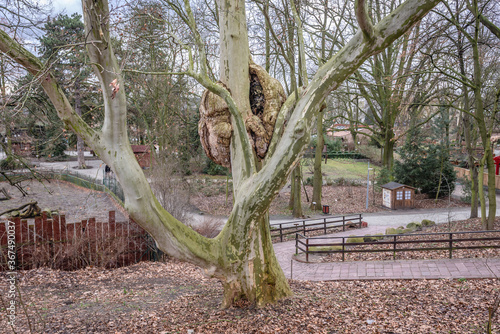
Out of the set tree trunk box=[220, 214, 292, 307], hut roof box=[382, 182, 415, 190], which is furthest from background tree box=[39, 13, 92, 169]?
hut roof box=[382, 182, 415, 190]

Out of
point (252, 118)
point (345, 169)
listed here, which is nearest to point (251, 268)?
point (252, 118)

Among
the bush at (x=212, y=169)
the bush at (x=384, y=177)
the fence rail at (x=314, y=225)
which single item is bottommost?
the fence rail at (x=314, y=225)

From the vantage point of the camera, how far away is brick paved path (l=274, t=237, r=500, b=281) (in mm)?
7453

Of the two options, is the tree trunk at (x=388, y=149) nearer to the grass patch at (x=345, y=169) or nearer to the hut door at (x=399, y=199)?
the hut door at (x=399, y=199)

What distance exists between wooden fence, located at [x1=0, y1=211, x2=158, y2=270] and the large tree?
16.3 feet

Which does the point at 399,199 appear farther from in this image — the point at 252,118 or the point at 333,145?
the point at 333,145

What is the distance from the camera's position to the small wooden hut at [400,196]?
20.1m

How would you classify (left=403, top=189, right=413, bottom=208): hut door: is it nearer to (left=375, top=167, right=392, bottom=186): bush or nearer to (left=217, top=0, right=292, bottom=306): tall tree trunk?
(left=375, top=167, right=392, bottom=186): bush

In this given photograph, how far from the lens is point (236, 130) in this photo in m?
5.34

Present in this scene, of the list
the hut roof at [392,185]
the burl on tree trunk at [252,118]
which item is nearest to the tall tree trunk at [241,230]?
the burl on tree trunk at [252,118]

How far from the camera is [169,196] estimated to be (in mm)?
11445

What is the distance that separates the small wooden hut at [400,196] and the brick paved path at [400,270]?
40.2 feet

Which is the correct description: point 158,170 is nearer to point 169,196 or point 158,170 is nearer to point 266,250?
point 169,196

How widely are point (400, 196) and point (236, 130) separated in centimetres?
1777
